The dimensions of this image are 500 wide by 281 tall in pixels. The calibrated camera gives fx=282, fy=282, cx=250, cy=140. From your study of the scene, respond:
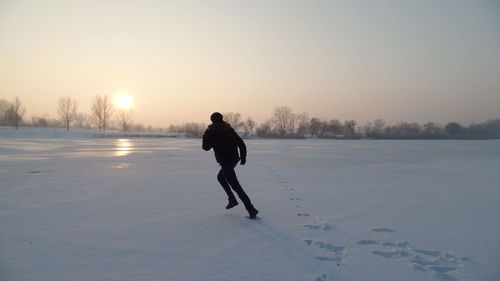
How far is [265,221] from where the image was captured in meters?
4.13

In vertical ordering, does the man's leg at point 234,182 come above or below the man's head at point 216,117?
below

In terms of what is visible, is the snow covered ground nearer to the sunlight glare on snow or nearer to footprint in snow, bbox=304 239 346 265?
footprint in snow, bbox=304 239 346 265

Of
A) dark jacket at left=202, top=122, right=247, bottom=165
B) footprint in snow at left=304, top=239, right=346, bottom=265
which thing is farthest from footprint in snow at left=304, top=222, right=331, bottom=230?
dark jacket at left=202, top=122, right=247, bottom=165

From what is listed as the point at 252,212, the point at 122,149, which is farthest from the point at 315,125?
the point at 252,212

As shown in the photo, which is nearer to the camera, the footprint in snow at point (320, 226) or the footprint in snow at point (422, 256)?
the footprint in snow at point (422, 256)

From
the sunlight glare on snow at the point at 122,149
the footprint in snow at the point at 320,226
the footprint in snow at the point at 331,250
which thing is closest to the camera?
the footprint in snow at the point at 331,250

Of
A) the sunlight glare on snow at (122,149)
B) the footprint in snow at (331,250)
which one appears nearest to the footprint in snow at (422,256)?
the footprint in snow at (331,250)

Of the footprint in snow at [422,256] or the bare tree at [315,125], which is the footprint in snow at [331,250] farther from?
the bare tree at [315,125]

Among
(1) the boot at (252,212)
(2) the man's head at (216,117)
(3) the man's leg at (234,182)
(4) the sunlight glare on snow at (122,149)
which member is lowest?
(4) the sunlight glare on snow at (122,149)

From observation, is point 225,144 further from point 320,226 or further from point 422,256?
point 422,256

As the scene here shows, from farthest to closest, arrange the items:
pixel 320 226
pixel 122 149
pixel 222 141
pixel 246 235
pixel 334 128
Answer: pixel 334 128, pixel 122 149, pixel 222 141, pixel 320 226, pixel 246 235

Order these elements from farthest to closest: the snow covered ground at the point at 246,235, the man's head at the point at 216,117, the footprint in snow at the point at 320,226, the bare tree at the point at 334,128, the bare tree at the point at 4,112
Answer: the bare tree at the point at 334,128 → the bare tree at the point at 4,112 → the man's head at the point at 216,117 → the footprint in snow at the point at 320,226 → the snow covered ground at the point at 246,235

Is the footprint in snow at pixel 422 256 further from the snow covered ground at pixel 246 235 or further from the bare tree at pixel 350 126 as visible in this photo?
the bare tree at pixel 350 126

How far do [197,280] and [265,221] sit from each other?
6.07ft
